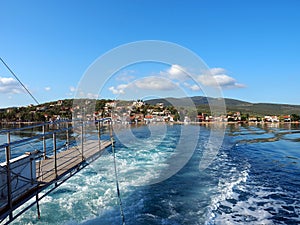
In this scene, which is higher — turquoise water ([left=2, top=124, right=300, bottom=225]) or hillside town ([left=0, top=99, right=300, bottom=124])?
hillside town ([left=0, top=99, right=300, bottom=124])

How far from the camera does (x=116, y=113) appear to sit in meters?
21.3

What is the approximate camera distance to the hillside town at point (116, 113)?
17.9 metres

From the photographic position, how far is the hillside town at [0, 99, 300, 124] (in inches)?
706

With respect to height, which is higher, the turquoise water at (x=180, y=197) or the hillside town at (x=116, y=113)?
the hillside town at (x=116, y=113)

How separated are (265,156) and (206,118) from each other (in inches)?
1788

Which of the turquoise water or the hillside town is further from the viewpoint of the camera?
the hillside town

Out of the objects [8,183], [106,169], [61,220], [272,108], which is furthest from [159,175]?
[272,108]

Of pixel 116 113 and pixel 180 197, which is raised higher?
pixel 116 113

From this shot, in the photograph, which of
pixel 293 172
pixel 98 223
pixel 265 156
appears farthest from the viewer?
pixel 265 156

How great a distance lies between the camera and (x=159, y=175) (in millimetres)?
8078

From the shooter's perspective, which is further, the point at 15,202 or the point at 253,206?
the point at 253,206

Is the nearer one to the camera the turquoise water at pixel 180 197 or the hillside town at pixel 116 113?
the turquoise water at pixel 180 197

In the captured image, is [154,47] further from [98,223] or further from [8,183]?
[8,183]

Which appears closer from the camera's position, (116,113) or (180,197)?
(180,197)
